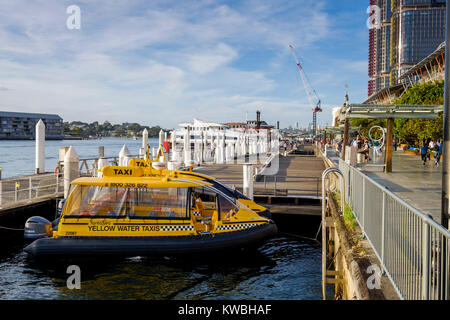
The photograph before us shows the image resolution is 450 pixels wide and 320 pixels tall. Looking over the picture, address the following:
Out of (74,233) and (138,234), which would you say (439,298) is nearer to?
(138,234)

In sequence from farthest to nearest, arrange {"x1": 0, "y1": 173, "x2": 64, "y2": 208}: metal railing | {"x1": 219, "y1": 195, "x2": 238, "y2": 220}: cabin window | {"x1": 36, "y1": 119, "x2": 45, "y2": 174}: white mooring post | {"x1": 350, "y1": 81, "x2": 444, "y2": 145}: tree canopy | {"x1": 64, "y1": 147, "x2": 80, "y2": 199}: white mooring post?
{"x1": 350, "y1": 81, "x2": 444, "y2": 145}: tree canopy, {"x1": 36, "y1": 119, "x2": 45, "y2": 174}: white mooring post, {"x1": 64, "y1": 147, "x2": 80, "y2": 199}: white mooring post, {"x1": 0, "y1": 173, "x2": 64, "y2": 208}: metal railing, {"x1": 219, "y1": 195, "x2": 238, "y2": 220}: cabin window

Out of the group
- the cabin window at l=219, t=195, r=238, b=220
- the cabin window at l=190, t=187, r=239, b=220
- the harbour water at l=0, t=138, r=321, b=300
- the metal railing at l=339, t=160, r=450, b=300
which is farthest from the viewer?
the cabin window at l=219, t=195, r=238, b=220

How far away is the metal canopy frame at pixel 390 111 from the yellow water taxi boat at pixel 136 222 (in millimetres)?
8657

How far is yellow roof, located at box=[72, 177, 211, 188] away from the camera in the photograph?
11.8 meters

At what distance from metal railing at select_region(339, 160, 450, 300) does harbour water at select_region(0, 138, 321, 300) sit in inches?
180

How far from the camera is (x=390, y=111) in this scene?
18797 millimetres

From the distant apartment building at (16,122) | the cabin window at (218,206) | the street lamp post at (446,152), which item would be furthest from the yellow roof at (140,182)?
the distant apartment building at (16,122)

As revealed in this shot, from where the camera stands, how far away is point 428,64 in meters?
68.6

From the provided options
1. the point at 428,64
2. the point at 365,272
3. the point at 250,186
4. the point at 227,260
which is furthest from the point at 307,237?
the point at 428,64

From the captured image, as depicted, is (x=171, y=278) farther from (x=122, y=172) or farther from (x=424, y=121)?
(x=424, y=121)

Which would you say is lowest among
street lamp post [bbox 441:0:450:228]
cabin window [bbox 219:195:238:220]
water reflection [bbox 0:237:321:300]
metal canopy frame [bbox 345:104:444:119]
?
water reflection [bbox 0:237:321:300]

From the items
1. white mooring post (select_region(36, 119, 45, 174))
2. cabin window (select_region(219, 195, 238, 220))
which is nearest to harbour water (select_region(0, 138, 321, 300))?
cabin window (select_region(219, 195, 238, 220))

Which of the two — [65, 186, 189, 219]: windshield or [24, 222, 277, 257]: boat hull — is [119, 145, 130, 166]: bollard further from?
[24, 222, 277, 257]: boat hull

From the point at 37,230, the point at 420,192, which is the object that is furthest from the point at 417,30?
the point at 37,230
